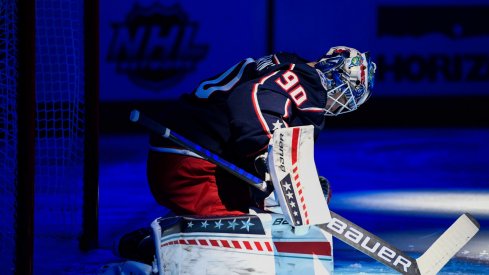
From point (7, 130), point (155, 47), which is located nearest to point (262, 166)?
point (7, 130)

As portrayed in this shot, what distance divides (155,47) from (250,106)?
595 cm

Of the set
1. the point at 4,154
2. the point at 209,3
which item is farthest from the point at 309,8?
the point at 4,154

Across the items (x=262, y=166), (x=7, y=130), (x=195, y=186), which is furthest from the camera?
(x=7, y=130)

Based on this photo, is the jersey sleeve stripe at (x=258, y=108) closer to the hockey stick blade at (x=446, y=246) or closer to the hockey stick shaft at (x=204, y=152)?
the hockey stick shaft at (x=204, y=152)

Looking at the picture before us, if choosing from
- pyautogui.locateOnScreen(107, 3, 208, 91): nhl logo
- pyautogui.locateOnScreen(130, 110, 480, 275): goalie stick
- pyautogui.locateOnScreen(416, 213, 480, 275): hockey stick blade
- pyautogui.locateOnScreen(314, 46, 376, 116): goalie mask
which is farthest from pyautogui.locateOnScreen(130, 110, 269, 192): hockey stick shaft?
pyautogui.locateOnScreen(107, 3, 208, 91): nhl logo

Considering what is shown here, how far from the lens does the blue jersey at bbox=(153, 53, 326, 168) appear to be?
10.2 ft

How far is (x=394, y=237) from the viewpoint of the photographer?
457cm

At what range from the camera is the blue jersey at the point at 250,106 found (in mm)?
3100

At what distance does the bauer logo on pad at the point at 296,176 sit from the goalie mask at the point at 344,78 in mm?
471

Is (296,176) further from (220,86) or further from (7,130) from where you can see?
(7,130)

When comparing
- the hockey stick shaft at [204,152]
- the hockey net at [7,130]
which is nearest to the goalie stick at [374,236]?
the hockey stick shaft at [204,152]

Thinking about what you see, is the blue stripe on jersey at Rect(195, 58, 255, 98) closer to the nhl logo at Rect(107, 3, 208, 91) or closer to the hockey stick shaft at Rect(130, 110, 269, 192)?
the hockey stick shaft at Rect(130, 110, 269, 192)

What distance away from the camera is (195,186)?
3.37m

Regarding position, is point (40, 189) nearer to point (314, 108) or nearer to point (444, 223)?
point (444, 223)
